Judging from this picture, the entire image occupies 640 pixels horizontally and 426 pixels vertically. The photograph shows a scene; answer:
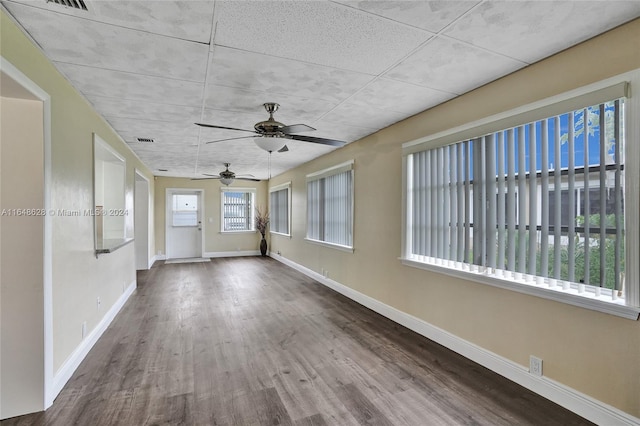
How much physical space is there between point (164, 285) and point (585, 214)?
6064 mm

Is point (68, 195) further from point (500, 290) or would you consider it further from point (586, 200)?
point (586, 200)

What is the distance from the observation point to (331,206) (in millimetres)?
5484

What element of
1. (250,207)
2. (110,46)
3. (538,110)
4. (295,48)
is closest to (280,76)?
(295,48)

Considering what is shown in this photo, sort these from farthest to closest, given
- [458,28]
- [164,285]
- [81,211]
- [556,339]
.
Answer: [164,285], [81,211], [556,339], [458,28]

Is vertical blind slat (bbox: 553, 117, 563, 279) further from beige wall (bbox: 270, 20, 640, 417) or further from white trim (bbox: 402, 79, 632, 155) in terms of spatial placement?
beige wall (bbox: 270, 20, 640, 417)

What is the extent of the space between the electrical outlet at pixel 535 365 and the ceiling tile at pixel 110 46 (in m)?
3.20

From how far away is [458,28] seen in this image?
5.91 feet

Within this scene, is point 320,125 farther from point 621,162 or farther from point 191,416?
point 191,416

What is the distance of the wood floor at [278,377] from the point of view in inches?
78.7

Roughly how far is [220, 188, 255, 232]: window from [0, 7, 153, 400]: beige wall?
590 centimetres

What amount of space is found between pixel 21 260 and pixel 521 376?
12.0 feet

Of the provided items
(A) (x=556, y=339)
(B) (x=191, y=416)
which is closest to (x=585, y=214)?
(A) (x=556, y=339)

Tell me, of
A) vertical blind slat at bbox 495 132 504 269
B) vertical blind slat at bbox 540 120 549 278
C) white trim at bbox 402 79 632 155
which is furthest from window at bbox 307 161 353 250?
vertical blind slat at bbox 540 120 549 278

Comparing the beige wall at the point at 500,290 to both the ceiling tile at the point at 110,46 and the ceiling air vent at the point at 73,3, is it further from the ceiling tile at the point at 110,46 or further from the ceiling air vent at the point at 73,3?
the ceiling air vent at the point at 73,3
